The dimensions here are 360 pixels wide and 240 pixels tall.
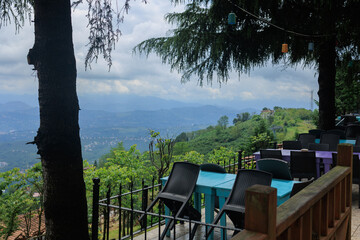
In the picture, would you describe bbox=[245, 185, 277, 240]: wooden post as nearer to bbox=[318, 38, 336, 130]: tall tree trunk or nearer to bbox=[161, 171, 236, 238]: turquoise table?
bbox=[161, 171, 236, 238]: turquoise table

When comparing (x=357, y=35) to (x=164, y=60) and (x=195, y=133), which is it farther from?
(x=195, y=133)

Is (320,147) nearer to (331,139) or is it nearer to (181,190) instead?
(331,139)

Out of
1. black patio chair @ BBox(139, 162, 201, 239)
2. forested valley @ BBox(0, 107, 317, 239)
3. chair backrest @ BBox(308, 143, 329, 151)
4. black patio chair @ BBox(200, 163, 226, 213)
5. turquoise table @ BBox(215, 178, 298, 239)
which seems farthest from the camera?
chair backrest @ BBox(308, 143, 329, 151)

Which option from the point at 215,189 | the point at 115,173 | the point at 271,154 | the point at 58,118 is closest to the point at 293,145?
the point at 271,154

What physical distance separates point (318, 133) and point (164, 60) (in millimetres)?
5489

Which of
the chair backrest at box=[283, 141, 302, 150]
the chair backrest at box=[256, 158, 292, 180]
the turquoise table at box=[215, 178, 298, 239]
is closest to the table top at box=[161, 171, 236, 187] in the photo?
the turquoise table at box=[215, 178, 298, 239]

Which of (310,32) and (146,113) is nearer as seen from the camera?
(310,32)

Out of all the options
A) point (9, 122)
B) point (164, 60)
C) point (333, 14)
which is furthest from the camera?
point (9, 122)

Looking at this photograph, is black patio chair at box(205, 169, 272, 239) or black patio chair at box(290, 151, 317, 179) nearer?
black patio chair at box(205, 169, 272, 239)

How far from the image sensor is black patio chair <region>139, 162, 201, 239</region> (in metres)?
3.99

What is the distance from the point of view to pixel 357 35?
9.82m

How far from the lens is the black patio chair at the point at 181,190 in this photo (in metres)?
3.99

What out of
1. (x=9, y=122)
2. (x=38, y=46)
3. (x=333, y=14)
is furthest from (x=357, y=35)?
(x=9, y=122)

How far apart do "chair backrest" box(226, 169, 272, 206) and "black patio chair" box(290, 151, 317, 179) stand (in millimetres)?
2940
